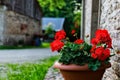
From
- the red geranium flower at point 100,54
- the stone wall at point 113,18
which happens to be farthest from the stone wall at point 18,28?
the red geranium flower at point 100,54

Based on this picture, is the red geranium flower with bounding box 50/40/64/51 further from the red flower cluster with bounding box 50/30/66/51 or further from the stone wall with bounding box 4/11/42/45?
the stone wall with bounding box 4/11/42/45

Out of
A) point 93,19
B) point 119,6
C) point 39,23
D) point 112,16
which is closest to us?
point 119,6

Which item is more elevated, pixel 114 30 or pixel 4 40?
pixel 114 30

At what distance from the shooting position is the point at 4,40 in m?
17.3

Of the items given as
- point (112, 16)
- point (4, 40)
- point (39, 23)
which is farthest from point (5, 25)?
point (112, 16)

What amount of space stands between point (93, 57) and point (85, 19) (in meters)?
5.69

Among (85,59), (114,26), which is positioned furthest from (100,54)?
(114,26)

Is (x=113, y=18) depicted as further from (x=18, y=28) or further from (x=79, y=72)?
(x=18, y=28)

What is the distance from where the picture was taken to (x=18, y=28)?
2017cm

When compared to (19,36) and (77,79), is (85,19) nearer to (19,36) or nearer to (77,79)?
(77,79)

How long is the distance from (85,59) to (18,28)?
17.4 m

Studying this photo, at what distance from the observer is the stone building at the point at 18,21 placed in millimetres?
17375

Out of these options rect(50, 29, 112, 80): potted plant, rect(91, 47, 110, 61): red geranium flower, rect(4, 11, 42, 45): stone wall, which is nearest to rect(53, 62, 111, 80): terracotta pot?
rect(50, 29, 112, 80): potted plant

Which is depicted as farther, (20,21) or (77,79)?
(20,21)
